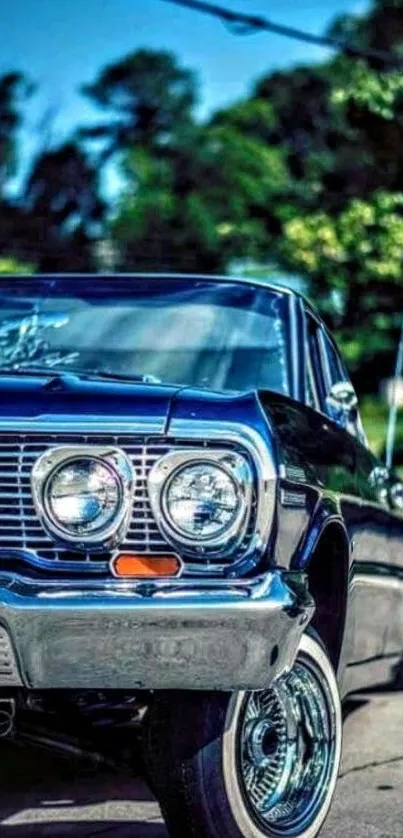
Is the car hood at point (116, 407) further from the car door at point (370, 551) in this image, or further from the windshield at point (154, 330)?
the windshield at point (154, 330)

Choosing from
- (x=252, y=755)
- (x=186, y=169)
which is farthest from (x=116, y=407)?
(x=186, y=169)

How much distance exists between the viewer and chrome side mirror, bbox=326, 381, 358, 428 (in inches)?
229

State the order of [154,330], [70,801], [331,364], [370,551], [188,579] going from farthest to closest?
[331,364] < [154,330] < [370,551] < [70,801] < [188,579]

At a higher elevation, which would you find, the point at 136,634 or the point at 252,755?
the point at 136,634

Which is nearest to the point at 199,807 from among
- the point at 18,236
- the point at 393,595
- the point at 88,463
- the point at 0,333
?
the point at 88,463

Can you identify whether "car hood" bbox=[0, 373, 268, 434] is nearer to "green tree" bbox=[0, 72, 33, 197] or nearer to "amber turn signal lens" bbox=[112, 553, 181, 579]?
"amber turn signal lens" bbox=[112, 553, 181, 579]

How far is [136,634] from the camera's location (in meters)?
3.87

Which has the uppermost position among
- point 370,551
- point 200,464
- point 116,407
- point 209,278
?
point 209,278

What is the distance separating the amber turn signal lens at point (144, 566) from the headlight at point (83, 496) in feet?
0.31

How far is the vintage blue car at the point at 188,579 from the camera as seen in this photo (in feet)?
12.8

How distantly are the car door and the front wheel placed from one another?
1.86ft

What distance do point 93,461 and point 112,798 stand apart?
70.4 inches

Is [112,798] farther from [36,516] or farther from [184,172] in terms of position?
[184,172]

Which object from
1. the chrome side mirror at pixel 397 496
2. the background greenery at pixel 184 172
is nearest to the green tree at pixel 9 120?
the background greenery at pixel 184 172
